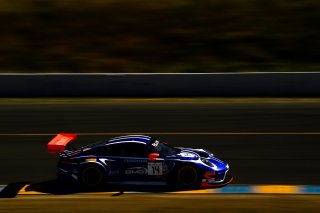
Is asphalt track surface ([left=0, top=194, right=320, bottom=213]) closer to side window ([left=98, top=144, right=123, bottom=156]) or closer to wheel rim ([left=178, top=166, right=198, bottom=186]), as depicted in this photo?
wheel rim ([left=178, top=166, right=198, bottom=186])

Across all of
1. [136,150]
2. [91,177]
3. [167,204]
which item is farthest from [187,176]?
[91,177]

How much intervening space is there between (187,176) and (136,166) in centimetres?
98

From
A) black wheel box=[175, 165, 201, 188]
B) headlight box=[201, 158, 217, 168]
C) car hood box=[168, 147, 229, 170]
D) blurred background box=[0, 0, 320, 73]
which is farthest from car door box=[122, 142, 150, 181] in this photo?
blurred background box=[0, 0, 320, 73]

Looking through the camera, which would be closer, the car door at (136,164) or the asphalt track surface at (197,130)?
the car door at (136,164)

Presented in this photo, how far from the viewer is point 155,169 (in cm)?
1183

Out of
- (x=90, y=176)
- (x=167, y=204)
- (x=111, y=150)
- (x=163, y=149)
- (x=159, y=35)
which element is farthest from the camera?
(x=159, y=35)

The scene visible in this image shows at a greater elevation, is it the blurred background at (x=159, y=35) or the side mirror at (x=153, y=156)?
the blurred background at (x=159, y=35)

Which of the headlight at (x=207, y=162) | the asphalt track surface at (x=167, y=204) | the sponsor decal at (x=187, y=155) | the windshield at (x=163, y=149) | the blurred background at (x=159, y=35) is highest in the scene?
the blurred background at (x=159, y=35)

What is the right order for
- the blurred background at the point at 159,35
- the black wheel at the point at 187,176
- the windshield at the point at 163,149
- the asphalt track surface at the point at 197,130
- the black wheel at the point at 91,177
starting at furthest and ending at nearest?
the blurred background at the point at 159,35, the asphalt track surface at the point at 197,130, the windshield at the point at 163,149, the black wheel at the point at 91,177, the black wheel at the point at 187,176

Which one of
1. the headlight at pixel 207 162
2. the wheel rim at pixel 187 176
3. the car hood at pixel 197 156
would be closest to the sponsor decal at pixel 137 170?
the car hood at pixel 197 156

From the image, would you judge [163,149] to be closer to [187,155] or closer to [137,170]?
[187,155]

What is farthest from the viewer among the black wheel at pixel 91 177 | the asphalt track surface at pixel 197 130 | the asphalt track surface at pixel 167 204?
the asphalt track surface at pixel 197 130

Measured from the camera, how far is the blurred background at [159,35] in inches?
1104

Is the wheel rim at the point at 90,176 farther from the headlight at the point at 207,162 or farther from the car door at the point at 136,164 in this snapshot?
the headlight at the point at 207,162
